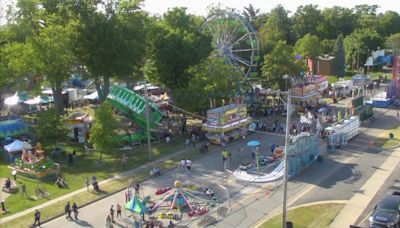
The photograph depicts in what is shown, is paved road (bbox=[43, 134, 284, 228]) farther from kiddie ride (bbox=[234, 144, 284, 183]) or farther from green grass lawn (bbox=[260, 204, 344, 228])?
green grass lawn (bbox=[260, 204, 344, 228])

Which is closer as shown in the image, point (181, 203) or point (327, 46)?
point (181, 203)

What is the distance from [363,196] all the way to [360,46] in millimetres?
75618

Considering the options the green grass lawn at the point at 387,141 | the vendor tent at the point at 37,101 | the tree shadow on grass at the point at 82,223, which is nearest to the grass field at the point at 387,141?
the green grass lawn at the point at 387,141

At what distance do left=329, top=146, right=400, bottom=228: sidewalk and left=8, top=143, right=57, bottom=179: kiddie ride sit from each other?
23.8 metres

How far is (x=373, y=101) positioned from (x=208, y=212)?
42128 mm

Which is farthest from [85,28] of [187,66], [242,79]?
[242,79]

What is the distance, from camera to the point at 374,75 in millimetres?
96312

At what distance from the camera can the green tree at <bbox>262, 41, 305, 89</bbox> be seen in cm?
6512

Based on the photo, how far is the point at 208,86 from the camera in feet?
170

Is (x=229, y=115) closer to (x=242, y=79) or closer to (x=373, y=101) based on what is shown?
(x=242, y=79)

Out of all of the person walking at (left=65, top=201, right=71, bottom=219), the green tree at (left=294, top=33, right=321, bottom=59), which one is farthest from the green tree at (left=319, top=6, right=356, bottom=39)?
the person walking at (left=65, top=201, right=71, bottom=219)

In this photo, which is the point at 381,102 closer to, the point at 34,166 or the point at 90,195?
the point at 90,195

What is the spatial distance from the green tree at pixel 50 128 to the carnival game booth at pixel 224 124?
14.4 m

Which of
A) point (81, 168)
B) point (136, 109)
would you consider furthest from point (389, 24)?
point (81, 168)
